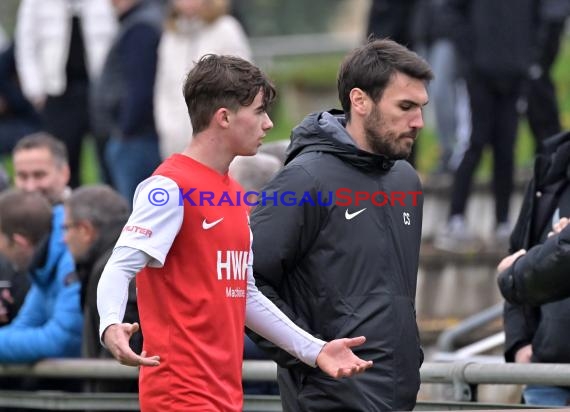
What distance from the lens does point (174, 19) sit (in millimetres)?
11359

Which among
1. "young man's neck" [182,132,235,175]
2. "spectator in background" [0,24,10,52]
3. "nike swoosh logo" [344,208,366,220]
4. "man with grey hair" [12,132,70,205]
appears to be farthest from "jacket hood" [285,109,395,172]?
"spectator in background" [0,24,10,52]

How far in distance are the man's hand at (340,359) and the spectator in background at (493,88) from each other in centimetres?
590

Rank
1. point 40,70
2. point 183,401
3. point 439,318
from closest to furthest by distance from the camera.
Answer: point 183,401
point 439,318
point 40,70

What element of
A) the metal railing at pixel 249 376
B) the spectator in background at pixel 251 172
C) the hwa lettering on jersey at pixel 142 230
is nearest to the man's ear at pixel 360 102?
the hwa lettering on jersey at pixel 142 230

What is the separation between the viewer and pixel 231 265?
5211mm

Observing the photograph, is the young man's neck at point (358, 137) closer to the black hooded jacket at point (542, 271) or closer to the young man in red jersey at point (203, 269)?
the young man in red jersey at point (203, 269)

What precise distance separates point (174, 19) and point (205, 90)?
6.18 meters

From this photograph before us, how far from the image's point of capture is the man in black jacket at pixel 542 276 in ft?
19.3

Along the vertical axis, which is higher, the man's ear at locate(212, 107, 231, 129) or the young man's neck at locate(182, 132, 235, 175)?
the man's ear at locate(212, 107, 231, 129)

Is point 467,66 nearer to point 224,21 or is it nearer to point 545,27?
point 545,27

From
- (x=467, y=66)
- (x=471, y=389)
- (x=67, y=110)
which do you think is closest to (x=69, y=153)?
(x=67, y=110)

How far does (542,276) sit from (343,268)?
89cm

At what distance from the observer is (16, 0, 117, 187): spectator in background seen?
12.1 meters

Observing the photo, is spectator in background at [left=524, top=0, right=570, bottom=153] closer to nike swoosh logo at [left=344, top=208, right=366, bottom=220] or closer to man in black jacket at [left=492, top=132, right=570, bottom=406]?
man in black jacket at [left=492, top=132, right=570, bottom=406]
